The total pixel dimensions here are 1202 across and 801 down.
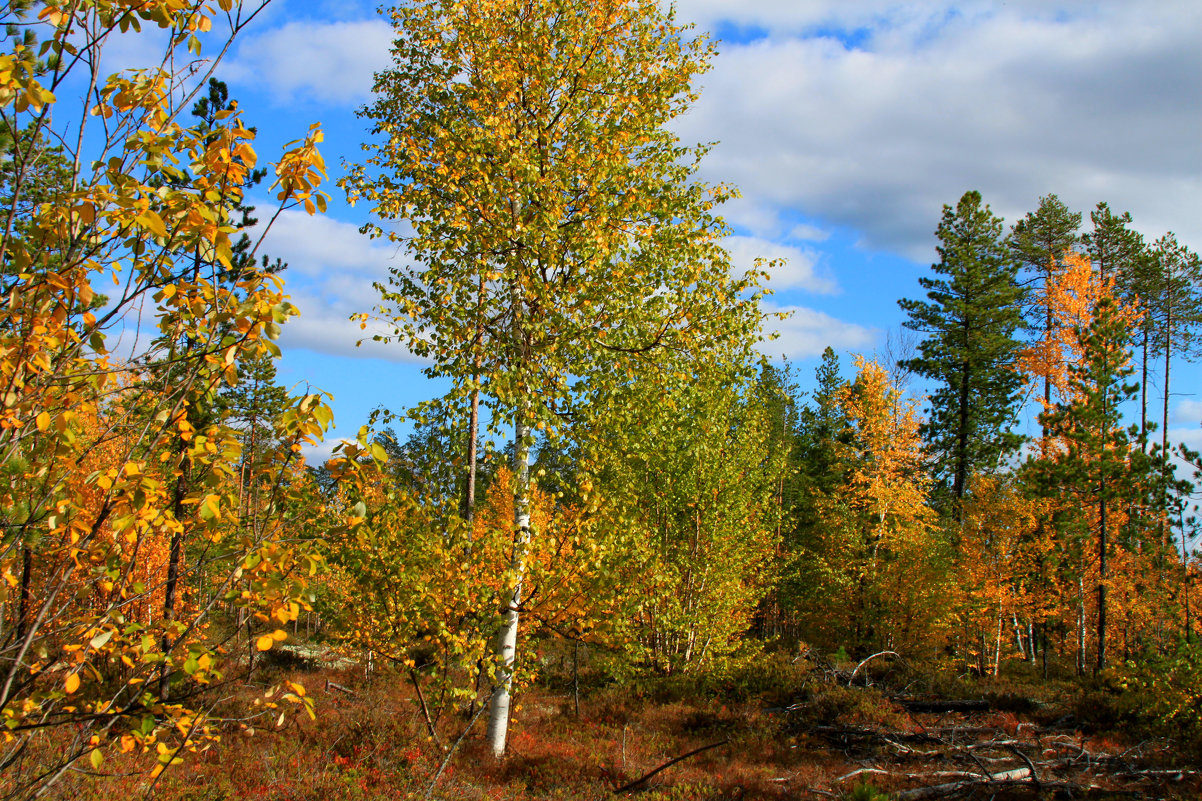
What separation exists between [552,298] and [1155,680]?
11.0m

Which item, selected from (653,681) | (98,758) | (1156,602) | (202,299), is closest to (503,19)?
(202,299)

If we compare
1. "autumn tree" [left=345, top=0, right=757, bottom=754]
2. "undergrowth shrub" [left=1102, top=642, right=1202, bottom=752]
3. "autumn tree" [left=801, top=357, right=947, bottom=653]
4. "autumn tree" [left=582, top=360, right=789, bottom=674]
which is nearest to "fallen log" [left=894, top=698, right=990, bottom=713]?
"undergrowth shrub" [left=1102, top=642, right=1202, bottom=752]

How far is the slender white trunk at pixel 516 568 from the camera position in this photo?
7.66 m

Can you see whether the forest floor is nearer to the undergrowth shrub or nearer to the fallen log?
the fallen log

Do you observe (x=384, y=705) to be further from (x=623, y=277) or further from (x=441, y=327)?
(x=623, y=277)

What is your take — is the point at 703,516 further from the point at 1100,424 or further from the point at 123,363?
the point at 123,363

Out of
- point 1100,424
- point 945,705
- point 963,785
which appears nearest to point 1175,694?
point 945,705

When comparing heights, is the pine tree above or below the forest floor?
above

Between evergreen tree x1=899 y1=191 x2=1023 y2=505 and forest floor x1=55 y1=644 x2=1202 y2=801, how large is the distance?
477 inches

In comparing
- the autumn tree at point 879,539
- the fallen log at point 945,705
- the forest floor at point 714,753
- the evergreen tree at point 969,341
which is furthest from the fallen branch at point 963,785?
the evergreen tree at point 969,341

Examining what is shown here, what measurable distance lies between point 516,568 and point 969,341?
940 inches

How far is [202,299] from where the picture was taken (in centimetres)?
257

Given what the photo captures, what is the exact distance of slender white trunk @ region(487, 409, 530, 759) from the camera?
766 cm

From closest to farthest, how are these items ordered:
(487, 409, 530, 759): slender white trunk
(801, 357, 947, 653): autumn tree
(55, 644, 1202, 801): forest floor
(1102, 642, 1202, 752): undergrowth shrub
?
(487, 409, 530, 759): slender white trunk → (55, 644, 1202, 801): forest floor → (1102, 642, 1202, 752): undergrowth shrub → (801, 357, 947, 653): autumn tree
